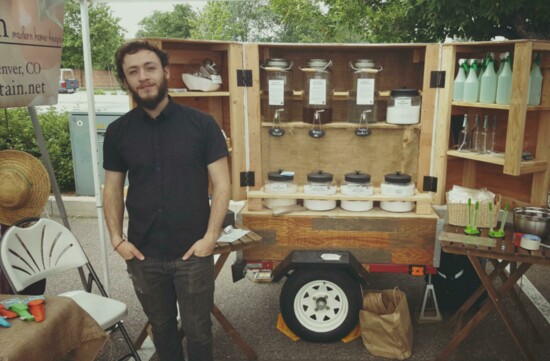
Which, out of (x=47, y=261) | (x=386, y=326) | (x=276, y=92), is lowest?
(x=386, y=326)

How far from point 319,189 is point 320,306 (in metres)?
0.84

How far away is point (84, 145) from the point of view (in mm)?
6473

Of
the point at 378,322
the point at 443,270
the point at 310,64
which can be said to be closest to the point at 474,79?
the point at 310,64

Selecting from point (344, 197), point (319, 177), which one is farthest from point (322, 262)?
point (319, 177)

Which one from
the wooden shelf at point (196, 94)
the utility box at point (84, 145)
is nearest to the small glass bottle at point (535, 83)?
the wooden shelf at point (196, 94)

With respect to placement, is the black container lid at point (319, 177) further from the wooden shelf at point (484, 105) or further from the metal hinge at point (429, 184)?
the wooden shelf at point (484, 105)

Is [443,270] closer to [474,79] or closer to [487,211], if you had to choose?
[487,211]

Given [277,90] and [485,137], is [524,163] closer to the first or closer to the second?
[485,137]

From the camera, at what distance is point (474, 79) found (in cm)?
337

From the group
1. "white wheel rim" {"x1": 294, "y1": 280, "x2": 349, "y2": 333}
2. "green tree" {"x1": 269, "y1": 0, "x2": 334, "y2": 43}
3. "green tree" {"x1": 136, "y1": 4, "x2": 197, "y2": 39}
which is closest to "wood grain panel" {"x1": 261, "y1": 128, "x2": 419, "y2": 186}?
"white wheel rim" {"x1": 294, "y1": 280, "x2": 349, "y2": 333}

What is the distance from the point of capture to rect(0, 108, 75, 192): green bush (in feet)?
23.8

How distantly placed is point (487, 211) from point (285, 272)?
144 cm

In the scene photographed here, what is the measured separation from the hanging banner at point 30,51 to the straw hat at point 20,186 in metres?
0.41

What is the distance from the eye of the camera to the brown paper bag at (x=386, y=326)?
3.14 metres
